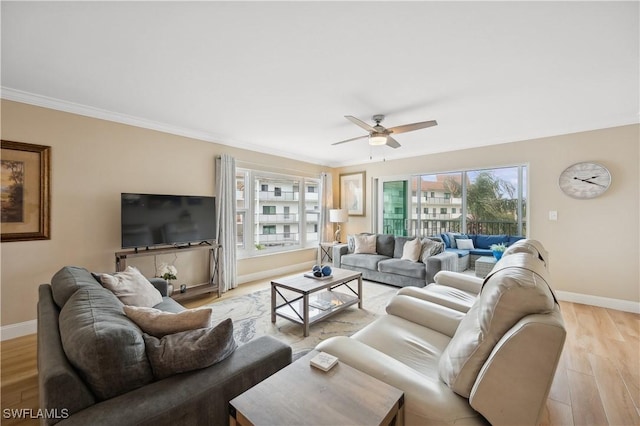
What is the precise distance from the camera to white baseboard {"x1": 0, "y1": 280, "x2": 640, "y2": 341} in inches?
107

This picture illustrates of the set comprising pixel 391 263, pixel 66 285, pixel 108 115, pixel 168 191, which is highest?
pixel 108 115

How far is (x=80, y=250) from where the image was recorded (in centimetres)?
307

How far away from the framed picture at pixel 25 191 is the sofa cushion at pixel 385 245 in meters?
4.64

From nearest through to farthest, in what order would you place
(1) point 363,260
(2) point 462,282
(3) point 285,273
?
(2) point 462,282, (1) point 363,260, (3) point 285,273

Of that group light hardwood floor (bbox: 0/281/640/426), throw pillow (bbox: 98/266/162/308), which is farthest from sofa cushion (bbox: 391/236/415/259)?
throw pillow (bbox: 98/266/162/308)

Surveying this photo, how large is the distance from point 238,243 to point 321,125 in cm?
258

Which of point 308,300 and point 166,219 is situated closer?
point 308,300

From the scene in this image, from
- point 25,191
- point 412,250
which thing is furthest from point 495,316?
point 25,191

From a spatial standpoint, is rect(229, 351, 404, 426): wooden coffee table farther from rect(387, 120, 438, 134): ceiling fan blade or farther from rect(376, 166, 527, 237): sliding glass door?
rect(376, 166, 527, 237): sliding glass door

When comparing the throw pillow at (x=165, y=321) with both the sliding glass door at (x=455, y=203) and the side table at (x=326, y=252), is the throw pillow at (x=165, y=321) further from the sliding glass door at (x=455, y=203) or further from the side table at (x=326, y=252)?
the sliding glass door at (x=455, y=203)

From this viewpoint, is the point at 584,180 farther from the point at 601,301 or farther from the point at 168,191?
the point at 168,191

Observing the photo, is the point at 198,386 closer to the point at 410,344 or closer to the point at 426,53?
the point at 410,344

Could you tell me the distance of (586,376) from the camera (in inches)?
82.8

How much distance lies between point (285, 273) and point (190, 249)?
2.09m
